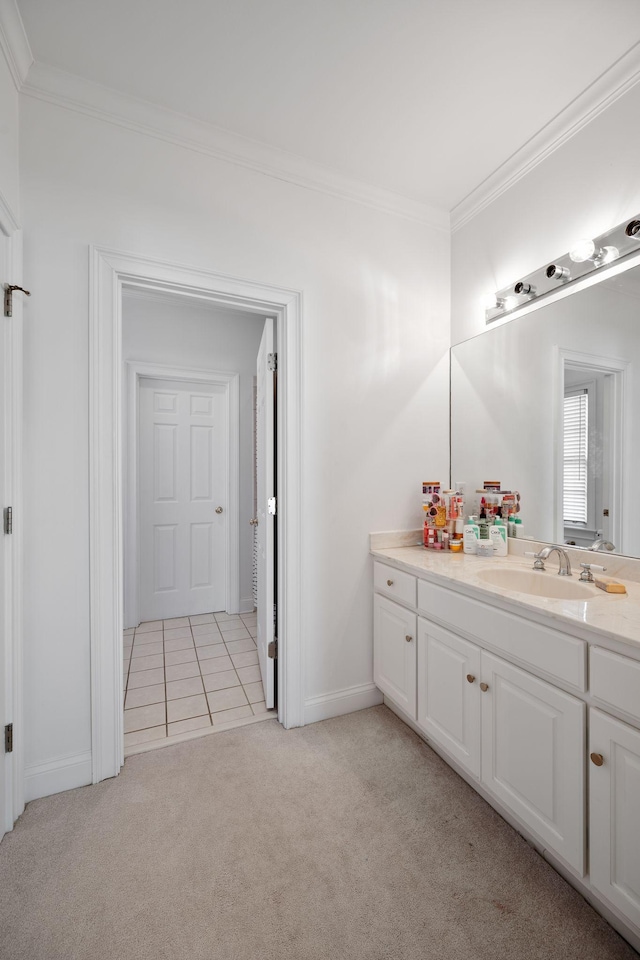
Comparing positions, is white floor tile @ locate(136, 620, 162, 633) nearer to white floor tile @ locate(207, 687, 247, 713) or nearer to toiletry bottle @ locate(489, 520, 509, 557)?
white floor tile @ locate(207, 687, 247, 713)

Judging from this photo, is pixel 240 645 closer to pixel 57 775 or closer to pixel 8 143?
pixel 57 775

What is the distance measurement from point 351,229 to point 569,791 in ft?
7.95

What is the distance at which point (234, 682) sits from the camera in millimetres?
2494

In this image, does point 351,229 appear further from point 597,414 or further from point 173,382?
point 173,382

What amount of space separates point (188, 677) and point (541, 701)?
2001 mm

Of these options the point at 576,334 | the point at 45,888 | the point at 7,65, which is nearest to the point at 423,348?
the point at 576,334

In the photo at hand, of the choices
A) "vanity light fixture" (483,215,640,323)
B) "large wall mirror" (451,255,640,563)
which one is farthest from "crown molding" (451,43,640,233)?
"large wall mirror" (451,255,640,563)

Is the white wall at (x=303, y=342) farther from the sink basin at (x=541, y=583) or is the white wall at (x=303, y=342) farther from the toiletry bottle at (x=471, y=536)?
the sink basin at (x=541, y=583)

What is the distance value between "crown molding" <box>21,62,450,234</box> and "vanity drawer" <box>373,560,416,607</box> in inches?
73.7

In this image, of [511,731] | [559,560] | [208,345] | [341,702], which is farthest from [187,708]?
[208,345]

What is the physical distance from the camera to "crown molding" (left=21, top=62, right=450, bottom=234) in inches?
63.7

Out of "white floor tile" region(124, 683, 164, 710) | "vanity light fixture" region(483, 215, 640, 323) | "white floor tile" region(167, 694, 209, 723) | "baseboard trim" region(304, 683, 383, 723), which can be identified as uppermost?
"vanity light fixture" region(483, 215, 640, 323)

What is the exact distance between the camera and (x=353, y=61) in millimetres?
1558

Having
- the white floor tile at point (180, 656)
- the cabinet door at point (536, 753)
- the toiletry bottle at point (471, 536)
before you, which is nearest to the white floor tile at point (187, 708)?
the white floor tile at point (180, 656)
